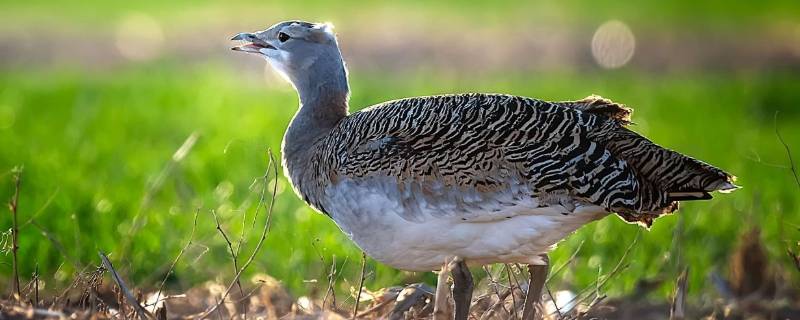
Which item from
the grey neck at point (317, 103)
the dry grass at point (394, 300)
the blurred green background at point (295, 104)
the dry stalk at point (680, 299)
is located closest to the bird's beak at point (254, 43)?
the grey neck at point (317, 103)

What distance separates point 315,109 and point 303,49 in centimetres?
28

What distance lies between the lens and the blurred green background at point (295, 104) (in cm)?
634

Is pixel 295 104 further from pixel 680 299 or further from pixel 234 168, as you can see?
pixel 680 299

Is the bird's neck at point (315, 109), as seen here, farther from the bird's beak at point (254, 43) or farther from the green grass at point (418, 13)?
the green grass at point (418, 13)

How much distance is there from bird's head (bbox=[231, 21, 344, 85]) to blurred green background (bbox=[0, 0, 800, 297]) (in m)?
0.50

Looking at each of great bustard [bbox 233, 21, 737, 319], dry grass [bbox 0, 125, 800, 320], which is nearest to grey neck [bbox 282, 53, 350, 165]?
dry grass [bbox 0, 125, 800, 320]

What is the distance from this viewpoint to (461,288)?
15.4ft

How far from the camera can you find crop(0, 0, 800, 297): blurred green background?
6344mm

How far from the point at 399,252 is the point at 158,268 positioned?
1679 mm

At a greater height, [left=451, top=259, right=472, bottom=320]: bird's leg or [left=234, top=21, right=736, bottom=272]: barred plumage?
[left=234, top=21, right=736, bottom=272]: barred plumage

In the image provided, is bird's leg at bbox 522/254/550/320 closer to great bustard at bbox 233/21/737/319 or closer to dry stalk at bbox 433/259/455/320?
great bustard at bbox 233/21/737/319

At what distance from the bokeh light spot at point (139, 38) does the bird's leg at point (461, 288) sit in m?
13.5

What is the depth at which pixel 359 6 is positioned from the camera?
23.8m

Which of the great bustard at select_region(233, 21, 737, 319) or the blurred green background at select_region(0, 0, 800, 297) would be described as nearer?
the great bustard at select_region(233, 21, 737, 319)
